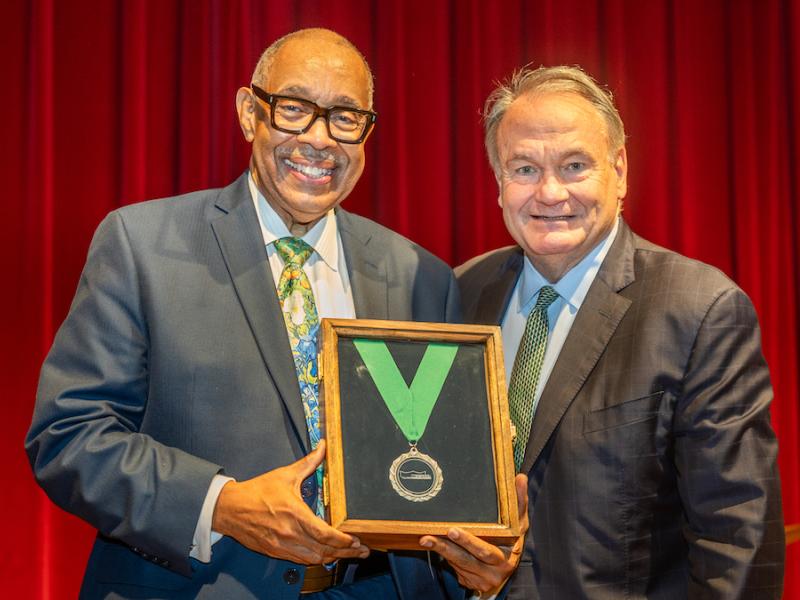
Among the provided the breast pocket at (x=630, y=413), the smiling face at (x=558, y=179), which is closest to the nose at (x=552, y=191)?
the smiling face at (x=558, y=179)

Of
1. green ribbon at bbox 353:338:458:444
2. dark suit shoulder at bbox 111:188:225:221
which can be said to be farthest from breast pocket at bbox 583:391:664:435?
dark suit shoulder at bbox 111:188:225:221

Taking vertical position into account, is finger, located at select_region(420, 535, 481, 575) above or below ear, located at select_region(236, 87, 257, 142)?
below

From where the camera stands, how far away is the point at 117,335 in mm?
2127

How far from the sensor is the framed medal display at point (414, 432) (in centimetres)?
195

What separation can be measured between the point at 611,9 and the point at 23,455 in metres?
2.63

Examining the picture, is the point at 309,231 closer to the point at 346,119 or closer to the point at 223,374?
the point at 346,119

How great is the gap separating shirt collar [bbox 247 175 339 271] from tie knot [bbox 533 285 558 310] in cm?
51

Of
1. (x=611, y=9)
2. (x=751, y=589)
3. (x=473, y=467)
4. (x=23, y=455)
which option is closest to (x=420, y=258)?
(x=473, y=467)

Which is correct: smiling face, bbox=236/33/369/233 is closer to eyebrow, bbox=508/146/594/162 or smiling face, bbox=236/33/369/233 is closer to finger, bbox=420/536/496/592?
eyebrow, bbox=508/146/594/162

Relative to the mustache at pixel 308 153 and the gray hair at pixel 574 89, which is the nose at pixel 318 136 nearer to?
the mustache at pixel 308 153

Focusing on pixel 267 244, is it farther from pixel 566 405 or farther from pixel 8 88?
pixel 8 88

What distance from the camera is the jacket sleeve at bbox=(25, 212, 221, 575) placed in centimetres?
201

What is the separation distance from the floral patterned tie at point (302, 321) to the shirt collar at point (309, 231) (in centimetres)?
2

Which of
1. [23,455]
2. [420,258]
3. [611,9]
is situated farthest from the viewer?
[611,9]
